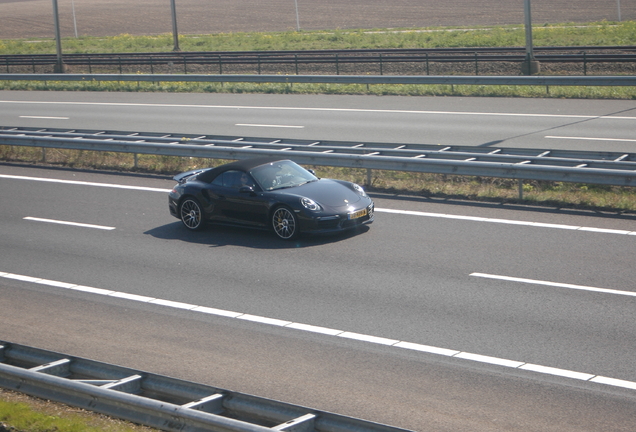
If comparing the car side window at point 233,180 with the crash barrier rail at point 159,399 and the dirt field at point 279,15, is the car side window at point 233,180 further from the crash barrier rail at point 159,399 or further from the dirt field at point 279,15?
the dirt field at point 279,15

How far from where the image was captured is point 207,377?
7379 mm

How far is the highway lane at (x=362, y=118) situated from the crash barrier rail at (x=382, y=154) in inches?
105

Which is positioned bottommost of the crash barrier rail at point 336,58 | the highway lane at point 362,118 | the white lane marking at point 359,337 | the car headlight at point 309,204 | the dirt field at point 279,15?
the white lane marking at point 359,337

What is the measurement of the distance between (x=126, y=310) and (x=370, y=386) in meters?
3.79

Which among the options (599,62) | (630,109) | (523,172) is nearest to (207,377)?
(523,172)

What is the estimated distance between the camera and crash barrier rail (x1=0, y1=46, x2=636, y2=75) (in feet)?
106

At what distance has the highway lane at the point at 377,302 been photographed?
6.91 meters

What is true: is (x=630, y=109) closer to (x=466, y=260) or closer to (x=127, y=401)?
(x=466, y=260)

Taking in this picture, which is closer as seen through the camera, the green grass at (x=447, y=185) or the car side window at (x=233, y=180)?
the car side window at (x=233, y=180)

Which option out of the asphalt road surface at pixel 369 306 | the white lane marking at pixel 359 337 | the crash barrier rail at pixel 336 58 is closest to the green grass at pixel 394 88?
the asphalt road surface at pixel 369 306

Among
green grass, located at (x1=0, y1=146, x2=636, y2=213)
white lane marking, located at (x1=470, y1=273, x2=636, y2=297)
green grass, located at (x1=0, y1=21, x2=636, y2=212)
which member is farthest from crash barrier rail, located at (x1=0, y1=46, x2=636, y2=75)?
white lane marking, located at (x1=470, y1=273, x2=636, y2=297)

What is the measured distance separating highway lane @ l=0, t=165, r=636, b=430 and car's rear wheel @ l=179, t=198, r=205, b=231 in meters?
0.22

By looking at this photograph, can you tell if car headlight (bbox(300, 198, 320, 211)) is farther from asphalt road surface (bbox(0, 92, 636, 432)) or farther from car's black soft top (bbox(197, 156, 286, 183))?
car's black soft top (bbox(197, 156, 286, 183))

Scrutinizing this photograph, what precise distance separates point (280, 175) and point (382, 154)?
4.52 m
